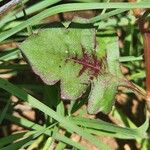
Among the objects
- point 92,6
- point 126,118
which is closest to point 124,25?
point 126,118

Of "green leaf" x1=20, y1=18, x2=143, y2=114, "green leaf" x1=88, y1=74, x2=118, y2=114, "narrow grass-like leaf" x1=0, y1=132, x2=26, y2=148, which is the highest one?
"green leaf" x1=20, y1=18, x2=143, y2=114

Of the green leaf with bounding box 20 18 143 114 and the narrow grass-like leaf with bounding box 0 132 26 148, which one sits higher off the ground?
the green leaf with bounding box 20 18 143 114

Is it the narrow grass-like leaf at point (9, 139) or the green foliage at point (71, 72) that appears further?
the narrow grass-like leaf at point (9, 139)

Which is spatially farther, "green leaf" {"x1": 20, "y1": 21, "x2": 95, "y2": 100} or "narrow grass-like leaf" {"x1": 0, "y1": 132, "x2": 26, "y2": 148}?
"narrow grass-like leaf" {"x1": 0, "y1": 132, "x2": 26, "y2": 148}

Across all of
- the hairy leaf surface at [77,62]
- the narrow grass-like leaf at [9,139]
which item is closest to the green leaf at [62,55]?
the hairy leaf surface at [77,62]

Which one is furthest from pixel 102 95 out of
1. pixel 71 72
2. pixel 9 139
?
pixel 9 139

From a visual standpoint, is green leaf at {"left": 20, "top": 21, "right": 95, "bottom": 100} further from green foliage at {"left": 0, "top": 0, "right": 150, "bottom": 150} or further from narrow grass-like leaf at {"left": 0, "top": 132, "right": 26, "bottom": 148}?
narrow grass-like leaf at {"left": 0, "top": 132, "right": 26, "bottom": 148}

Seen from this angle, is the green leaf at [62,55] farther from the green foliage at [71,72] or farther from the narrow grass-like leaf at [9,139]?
the narrow grass-like leaf at [9,139]

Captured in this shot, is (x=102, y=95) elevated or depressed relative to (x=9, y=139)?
elevated

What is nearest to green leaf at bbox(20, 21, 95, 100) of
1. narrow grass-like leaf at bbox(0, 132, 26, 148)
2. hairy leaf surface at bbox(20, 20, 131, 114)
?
hairy leaf surface at bbox(20, 20, 131, 114)

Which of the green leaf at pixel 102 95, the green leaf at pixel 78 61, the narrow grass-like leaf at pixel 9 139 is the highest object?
the green leaf at pixel 78 61

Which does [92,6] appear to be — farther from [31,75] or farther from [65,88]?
[31,75]

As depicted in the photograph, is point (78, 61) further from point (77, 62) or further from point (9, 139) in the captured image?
point (9, 139)
